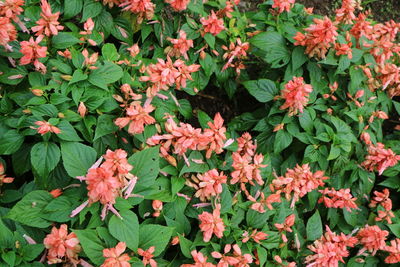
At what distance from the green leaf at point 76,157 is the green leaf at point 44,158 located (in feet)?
0.21

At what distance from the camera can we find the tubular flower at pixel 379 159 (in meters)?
2.64

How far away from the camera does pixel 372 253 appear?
8.58ft

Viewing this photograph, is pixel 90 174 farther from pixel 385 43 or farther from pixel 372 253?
pixel 385 43

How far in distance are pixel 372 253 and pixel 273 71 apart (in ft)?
4.49

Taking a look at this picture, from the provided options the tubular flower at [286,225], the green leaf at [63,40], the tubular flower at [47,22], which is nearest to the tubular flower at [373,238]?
the tubular flower at [286,225]

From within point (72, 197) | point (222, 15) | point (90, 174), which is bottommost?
point (72, 197)

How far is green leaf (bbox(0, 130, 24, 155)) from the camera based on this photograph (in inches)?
76.6

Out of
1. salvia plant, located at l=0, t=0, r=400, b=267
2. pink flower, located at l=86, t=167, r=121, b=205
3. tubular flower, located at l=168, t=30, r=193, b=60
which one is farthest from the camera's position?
tubular flower, located at l=168, t=30, r=193, b=60

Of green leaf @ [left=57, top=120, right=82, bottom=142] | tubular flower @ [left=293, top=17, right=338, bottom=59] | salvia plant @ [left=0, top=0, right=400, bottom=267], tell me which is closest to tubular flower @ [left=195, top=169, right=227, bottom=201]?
salvia plant @ [left=0, top=0, right=400, bottom=267]

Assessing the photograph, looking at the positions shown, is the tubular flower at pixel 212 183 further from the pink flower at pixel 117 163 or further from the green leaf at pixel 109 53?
the green leaf at pixel 109 53

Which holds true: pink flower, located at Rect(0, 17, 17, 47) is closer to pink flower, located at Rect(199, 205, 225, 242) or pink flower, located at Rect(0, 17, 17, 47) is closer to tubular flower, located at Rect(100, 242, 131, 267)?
tubular flower, located at Rect(100, 242, 131, 267)

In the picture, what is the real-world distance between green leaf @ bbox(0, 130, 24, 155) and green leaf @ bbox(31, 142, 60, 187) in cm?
12

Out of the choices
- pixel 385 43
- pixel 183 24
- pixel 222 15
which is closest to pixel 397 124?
pixel 385 43

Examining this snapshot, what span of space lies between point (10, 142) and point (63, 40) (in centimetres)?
62
